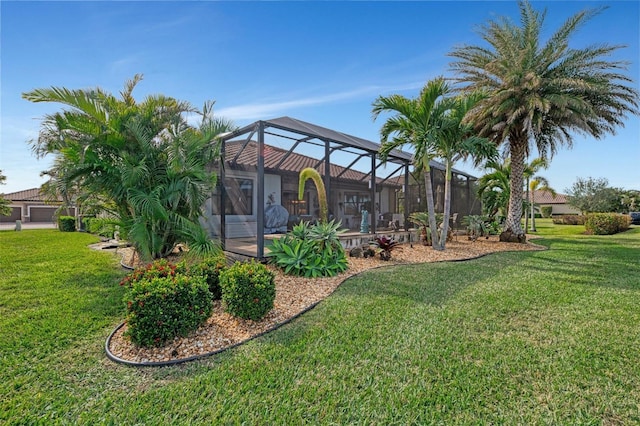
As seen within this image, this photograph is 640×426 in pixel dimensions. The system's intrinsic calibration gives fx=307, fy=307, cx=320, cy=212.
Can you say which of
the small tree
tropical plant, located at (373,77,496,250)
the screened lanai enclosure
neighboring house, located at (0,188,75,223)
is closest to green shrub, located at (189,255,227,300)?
the screened lanai enclosure

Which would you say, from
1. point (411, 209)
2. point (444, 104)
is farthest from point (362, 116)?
point (411, 209)

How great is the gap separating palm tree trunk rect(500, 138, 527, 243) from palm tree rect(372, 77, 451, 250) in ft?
18.1

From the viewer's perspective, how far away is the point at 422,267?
24.6ft

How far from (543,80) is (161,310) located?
13492 millimetres

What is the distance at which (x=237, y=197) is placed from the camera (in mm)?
9766

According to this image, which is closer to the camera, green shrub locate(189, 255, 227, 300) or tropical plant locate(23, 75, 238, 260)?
green shrub locate(189, 255, 227, 300)

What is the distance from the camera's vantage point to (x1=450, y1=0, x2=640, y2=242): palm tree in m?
10.6

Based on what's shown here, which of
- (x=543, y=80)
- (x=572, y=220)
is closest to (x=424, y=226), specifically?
(x=543, y=80)

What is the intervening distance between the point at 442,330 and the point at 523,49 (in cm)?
1186

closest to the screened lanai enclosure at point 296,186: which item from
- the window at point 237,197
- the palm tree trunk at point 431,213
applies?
the window at point 237,197

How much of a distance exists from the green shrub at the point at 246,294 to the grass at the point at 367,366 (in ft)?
1.39

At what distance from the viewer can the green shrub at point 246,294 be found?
388 cm

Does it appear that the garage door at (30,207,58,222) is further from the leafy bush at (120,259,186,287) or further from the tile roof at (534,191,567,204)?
the tile roof at (534,191,567,204)

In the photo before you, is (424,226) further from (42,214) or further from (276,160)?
(42,214)
